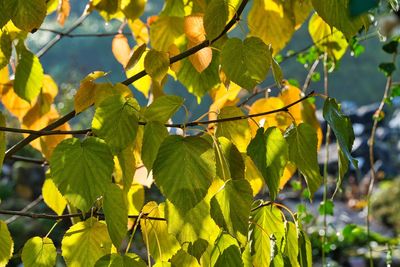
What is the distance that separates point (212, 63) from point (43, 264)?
1.18 feet

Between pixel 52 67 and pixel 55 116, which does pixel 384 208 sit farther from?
pixel 52 67

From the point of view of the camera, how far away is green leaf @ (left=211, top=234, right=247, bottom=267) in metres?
0.72

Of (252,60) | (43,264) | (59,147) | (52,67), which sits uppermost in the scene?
(52,67)

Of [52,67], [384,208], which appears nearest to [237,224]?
[384,208]

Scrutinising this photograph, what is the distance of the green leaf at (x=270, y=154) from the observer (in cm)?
74

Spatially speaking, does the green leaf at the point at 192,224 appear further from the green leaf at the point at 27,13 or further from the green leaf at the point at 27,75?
the green leaf at the point at 27,75

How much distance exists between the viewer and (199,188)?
2.25ft

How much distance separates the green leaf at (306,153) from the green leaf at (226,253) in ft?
0.35

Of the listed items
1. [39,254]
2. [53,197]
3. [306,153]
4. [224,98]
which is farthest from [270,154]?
[53,197]

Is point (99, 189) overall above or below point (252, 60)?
below

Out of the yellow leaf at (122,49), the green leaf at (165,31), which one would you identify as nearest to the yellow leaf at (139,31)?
the yellow leaf at (122,49)

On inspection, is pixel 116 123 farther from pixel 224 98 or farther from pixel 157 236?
pixel 224 98

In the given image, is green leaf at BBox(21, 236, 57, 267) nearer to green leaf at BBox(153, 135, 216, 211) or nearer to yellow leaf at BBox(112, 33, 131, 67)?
green leaf at BBox(153, 135, 216, 211)

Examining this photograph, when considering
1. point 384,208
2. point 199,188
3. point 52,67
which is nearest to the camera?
point 199,188
